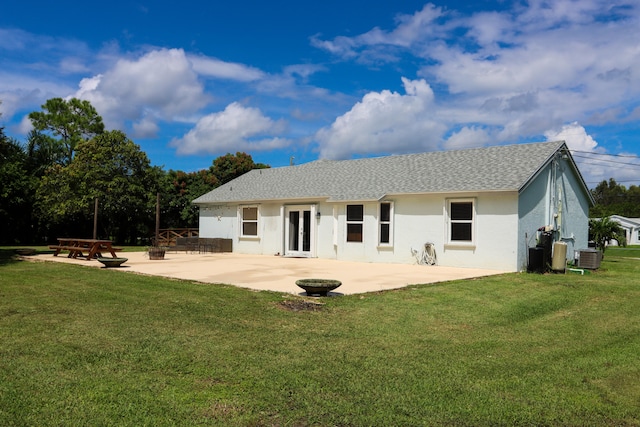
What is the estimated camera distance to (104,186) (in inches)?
1156

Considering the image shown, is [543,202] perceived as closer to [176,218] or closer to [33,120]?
[176,218]

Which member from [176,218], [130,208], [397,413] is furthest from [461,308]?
[176,218]

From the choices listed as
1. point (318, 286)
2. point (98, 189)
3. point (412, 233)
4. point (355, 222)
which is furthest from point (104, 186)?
point (318, 286)

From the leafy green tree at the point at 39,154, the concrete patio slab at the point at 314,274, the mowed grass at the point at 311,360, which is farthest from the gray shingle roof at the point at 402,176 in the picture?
the leafy green tree at the point at 39,154

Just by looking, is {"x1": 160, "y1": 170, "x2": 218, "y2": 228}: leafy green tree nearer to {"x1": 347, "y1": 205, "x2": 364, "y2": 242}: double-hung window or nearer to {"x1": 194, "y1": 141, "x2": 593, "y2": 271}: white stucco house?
{"x1": 194, "y1": 141, "x2": 593, "y2": 271}: white stucco house

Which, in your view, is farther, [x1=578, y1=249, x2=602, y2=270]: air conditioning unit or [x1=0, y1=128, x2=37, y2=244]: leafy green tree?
[x1=0, y1=128, x2=37, y2=244]: leafy green tree

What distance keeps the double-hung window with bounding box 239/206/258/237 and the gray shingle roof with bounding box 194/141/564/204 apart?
58cm

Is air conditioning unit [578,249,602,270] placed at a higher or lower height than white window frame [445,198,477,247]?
lower

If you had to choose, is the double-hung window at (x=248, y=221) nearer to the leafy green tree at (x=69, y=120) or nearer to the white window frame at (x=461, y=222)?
the white window frame at (x=461, y=222)

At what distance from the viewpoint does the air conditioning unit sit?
16672 millimetres

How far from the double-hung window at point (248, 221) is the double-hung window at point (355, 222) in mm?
5867

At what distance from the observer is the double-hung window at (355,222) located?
1995 cm

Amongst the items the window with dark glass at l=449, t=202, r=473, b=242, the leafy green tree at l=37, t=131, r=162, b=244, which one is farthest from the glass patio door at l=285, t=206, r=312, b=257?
the leafy green tree at l=37, t=131, r=162, b=244

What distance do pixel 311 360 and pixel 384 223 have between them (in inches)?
551
